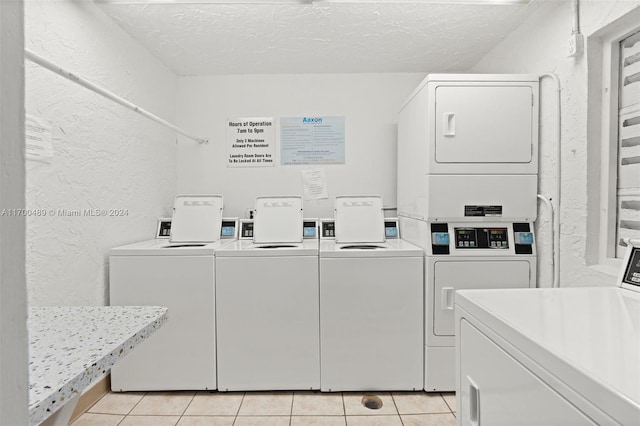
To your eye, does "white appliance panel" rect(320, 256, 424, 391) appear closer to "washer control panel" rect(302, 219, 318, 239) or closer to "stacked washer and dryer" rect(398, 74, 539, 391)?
"stacked washer and dryer" rect(398, 74, 539, 391)

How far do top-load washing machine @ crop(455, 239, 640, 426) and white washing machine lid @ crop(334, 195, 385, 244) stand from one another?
1411 millimetres

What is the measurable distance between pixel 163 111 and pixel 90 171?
946 mm

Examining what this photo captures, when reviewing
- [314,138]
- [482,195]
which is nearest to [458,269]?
[482,195]

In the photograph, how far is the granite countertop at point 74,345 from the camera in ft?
1.82

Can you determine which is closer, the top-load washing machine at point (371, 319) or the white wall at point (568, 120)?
the white wall at point (568, 120)

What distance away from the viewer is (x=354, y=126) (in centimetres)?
284

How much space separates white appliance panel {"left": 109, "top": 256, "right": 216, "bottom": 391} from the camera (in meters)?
2.02

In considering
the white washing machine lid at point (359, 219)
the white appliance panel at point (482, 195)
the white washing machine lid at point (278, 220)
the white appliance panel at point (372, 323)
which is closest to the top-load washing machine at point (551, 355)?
the white appliance panel at point (482, 195)

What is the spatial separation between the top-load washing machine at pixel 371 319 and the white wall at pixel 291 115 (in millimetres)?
915

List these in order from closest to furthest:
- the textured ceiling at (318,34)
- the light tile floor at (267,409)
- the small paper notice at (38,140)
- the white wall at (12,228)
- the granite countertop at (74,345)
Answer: the white wall at (12,228), the granite countertop at (74,345), the small paper notice at (38,140), the light tile floor at (267,409), the textured ceiling at (318,34)

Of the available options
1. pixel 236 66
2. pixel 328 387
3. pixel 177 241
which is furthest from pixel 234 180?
pixel 328 387

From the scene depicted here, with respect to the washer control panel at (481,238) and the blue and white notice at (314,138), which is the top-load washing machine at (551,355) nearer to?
the washer control panel at (481,238)

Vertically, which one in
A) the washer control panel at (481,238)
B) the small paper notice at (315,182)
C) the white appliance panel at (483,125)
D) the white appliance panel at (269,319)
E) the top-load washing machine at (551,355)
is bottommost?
the white appliance panel at (269,319)

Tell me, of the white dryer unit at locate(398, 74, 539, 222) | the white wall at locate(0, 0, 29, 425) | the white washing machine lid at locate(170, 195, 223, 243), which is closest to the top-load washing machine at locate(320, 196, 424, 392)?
the white dryer unit at locate(398, 74, 539, 222)
